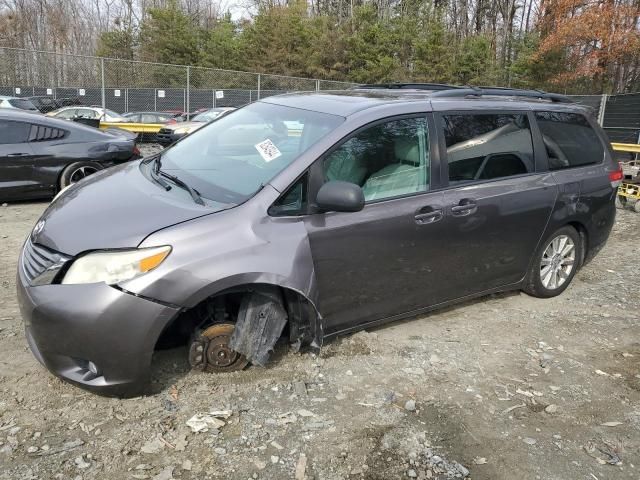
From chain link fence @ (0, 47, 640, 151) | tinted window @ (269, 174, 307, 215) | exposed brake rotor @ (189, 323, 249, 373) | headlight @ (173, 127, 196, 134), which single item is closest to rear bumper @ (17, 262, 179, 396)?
exposed brake rotor @ (189, 323, 249, 373)

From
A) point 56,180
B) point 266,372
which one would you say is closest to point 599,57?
point 56,180

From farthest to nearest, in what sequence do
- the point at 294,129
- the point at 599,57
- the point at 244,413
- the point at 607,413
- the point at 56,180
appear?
the point at 599,57 → the point at 56,180 → the point at 294,129 → the point at 607,413 → the point at 244,413

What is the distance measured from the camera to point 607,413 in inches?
125

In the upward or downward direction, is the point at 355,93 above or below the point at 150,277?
above

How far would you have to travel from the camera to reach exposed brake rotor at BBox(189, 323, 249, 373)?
10.1 ft

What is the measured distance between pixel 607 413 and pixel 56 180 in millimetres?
7077

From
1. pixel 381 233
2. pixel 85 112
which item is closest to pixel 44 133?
pixel 381 233

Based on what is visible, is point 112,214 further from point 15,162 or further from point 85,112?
point 85,112

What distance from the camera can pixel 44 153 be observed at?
24.0 feet

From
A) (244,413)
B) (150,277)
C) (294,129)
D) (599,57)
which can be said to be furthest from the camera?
(599,57)

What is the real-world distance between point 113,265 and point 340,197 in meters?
1.24

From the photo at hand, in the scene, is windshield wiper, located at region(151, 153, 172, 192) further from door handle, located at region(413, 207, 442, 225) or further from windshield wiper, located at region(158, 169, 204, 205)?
door handle, located at region(413, 207, 442, 225)

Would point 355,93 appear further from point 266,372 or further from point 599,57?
point 599,57

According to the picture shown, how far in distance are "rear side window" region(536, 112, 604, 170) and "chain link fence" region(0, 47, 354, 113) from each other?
16.0 meters
